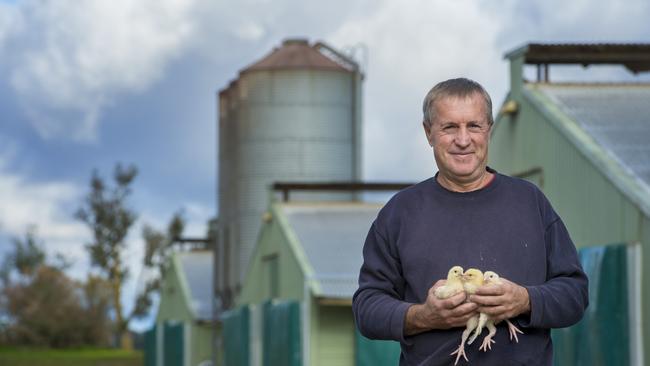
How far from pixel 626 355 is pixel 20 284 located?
67.9 meters

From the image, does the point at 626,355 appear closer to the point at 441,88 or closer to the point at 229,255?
the point at 441,88

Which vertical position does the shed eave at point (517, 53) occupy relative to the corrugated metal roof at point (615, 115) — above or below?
Answer: above

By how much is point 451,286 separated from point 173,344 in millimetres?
43424

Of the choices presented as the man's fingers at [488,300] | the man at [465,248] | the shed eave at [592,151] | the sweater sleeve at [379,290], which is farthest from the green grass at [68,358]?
the man's fingers at [488,300]

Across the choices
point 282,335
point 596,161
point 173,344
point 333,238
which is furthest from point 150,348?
point 596,161

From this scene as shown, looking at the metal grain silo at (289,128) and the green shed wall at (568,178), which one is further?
the metal grain silo at (289,128)

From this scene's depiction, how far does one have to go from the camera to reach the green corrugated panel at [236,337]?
3347 cm

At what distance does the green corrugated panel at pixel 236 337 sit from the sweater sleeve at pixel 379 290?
93.5 ft

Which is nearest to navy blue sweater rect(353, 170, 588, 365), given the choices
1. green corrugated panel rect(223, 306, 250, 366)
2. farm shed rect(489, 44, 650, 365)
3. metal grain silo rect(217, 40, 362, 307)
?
farm shed rect(489, 44, 650, 365)

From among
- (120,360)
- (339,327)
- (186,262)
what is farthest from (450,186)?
(120,360)

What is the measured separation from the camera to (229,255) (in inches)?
1588

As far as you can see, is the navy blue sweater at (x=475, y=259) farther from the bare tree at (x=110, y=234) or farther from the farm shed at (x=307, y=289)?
the bare tree at (x=110, y=234)

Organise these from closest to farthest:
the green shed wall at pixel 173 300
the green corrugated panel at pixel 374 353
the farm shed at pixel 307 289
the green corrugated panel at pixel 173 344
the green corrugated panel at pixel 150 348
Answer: the green corrugated panel at pixel 374 353 < the farm shed at pixel 307 289 < the green corrugated panel at pixel 173 344 < the green shed wall at pixel 173 300 < the green corrugated panel at pixel 150 348

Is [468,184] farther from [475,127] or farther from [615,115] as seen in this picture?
[615,115]
